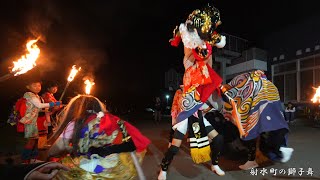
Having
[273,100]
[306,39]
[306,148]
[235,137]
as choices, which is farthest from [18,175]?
[306,39]

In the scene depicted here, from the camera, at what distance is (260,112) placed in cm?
467

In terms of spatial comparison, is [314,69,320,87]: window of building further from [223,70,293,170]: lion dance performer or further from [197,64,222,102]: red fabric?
[197,64,222,102]: red fabric

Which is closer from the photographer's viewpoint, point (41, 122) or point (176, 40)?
point (176, 40)

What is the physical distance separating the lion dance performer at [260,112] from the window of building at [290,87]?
46.9 ft

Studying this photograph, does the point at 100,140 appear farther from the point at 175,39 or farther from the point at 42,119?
the point at 42,119

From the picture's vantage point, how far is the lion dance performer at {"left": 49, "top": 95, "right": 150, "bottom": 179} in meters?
3.24

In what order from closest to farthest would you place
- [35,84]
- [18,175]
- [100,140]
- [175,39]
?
1. [18,175]
2. [100,140]
3. [175,39]
4. [35,84]

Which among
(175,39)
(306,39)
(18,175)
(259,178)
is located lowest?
(259,178)

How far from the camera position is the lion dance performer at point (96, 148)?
3241 mm

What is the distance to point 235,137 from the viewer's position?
625cm

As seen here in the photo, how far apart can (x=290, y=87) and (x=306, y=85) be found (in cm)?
147

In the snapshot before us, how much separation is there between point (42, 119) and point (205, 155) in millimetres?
3738

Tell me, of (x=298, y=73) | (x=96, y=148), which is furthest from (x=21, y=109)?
(x=298, y=73)

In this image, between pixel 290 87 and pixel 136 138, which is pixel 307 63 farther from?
pixel 136 138
